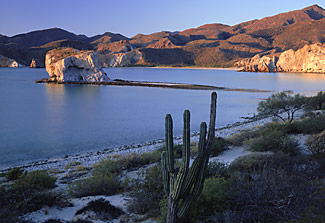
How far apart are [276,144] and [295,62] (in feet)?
404

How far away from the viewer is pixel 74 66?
62.4 metres

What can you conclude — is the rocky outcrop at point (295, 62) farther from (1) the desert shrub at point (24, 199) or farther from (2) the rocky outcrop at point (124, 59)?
(1) the desert shrub at point (24, 199)

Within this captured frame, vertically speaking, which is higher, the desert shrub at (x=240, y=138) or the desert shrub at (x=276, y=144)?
the desert shrub at (x=276, y=144)

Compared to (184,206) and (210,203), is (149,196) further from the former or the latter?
(184,206)

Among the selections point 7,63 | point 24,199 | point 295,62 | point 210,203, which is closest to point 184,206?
point 210,203

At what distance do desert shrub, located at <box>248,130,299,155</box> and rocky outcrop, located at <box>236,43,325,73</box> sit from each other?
113m

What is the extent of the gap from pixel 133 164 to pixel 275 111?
12.9 meters

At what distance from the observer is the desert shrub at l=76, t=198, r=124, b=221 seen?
550cm

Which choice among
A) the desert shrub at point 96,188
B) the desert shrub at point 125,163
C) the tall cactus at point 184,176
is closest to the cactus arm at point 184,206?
the tall cactus at point 184,176

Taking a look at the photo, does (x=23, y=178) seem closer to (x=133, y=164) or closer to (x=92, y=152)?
Result: (x=133, y=164)

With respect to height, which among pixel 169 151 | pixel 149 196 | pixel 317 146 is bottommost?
pixel 149 196

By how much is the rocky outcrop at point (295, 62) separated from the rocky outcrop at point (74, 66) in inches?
Answer: 3312

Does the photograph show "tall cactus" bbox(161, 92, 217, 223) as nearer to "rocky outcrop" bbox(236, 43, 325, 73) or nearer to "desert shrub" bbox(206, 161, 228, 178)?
"desert shrub" bbox(206, 161, 228, 178)

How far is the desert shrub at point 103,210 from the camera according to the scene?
18.1 ft
